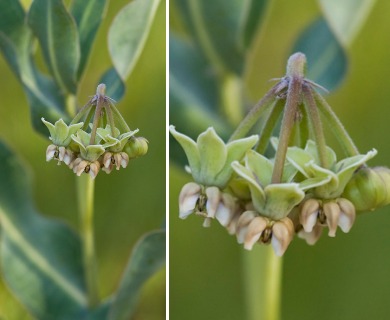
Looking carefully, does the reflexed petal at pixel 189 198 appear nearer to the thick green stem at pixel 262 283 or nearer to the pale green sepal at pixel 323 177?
the pale green sepal at pixel 323 177

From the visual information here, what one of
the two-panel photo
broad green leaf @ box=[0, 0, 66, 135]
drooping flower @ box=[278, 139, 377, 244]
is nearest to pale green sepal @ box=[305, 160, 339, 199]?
drooping flower @ box=[278, 139, 377, 244]

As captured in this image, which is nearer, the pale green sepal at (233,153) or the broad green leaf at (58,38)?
the pale green sepal at (233,153)

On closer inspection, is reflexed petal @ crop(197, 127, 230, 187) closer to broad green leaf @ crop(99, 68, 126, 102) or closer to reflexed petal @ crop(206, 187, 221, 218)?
reflexed petal @ crop(206, 187, 221, 218)

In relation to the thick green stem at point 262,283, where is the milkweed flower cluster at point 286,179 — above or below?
above

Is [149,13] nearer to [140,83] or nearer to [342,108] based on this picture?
[140,83]

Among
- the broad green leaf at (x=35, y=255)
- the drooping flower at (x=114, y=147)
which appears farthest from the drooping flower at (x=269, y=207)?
the broad green leaf at (x=35, y=255)

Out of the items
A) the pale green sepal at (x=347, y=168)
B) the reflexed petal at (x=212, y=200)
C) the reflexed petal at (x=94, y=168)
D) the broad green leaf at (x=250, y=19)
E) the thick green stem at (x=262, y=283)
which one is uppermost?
the broad green leaf at (x=250, y=19)

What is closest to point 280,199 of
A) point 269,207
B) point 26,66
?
point 269,207
